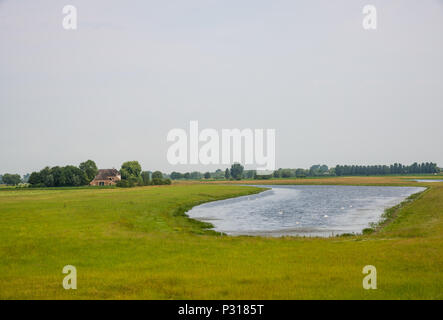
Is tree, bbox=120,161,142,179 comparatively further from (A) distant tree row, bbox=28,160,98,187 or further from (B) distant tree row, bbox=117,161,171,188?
(A) distant tree row, bbox=28,160,98,187

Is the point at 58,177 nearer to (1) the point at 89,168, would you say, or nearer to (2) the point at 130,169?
(1) the point at 89,168

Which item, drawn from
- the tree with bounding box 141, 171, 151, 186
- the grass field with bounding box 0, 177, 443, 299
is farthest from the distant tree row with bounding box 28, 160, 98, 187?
the grass field with bounding box 0, 177, 443, 299

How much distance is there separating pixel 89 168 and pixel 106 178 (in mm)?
8995

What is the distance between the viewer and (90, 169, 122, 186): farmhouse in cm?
17662

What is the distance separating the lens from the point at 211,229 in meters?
43.2

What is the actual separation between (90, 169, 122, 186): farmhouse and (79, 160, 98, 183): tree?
2413 millimetres

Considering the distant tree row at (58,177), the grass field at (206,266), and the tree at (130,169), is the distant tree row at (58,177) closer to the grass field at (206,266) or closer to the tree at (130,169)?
the tree at (130,169)

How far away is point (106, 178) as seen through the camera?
179 meters

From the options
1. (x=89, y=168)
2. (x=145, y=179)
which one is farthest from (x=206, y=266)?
(x=89, y=168)

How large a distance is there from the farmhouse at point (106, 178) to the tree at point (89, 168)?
241 cm
